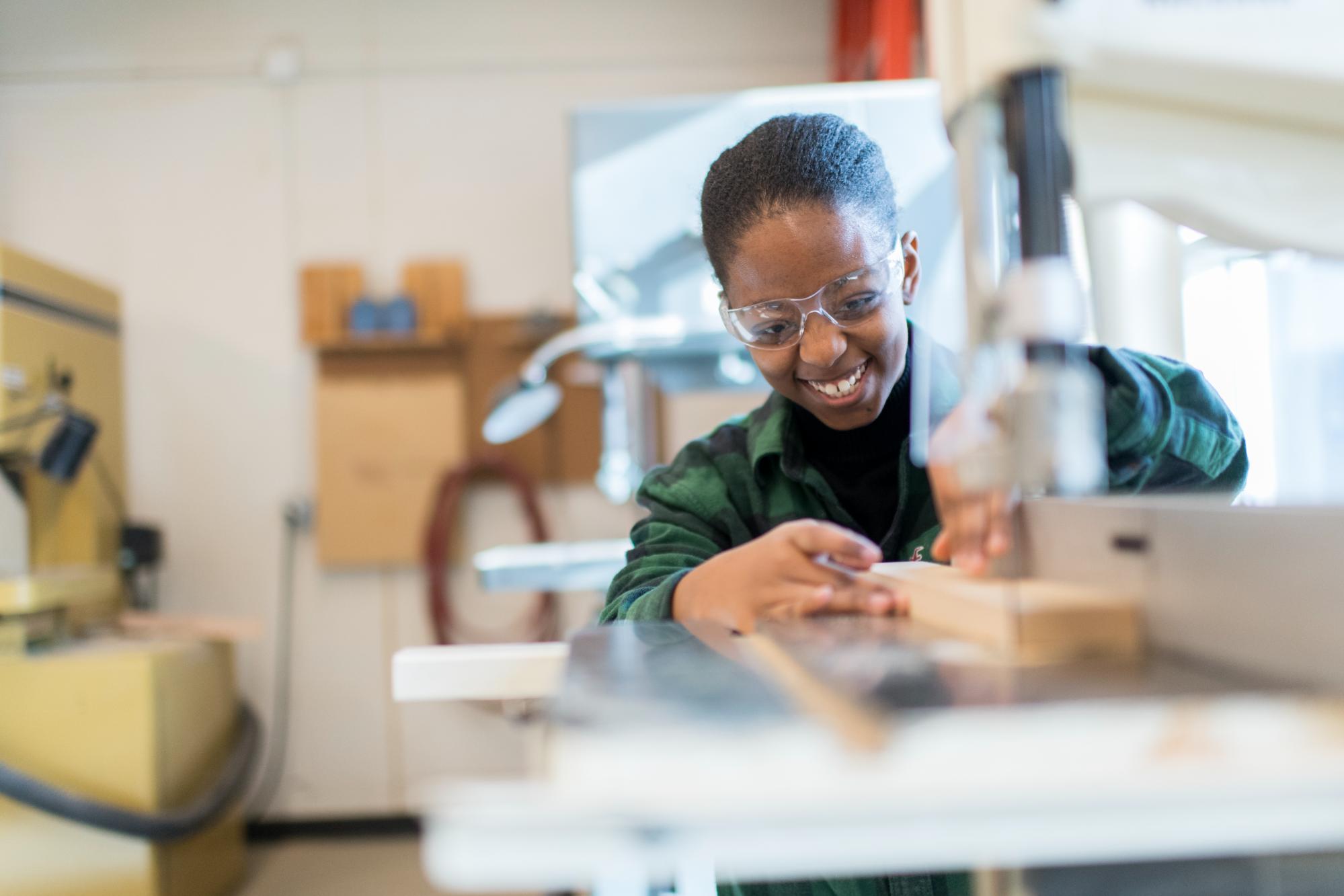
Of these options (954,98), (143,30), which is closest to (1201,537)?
(954,98)

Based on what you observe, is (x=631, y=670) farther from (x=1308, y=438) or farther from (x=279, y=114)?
(x=279, y=114)

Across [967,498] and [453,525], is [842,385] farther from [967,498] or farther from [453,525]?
[453,525]

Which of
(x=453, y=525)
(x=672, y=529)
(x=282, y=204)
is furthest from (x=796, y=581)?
(x=282, y=204)

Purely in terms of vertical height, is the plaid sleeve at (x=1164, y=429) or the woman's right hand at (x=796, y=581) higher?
the plaid sleeve at (x=1164, y=429)

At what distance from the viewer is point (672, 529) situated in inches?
45.7

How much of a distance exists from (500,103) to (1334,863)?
2934 millimetres

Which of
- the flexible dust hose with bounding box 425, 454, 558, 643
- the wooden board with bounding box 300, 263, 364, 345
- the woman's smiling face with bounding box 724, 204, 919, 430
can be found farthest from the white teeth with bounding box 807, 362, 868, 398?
the wooden board with bounding box 300, 263, 364, 345

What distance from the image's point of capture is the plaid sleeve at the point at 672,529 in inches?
42.3

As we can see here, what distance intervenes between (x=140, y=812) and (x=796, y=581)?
191 centimetres

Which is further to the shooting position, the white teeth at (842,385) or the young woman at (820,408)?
the white teeth at (842,385)

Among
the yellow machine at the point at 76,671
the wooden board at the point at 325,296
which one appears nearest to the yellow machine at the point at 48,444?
the yellow machine at the point at 76,671

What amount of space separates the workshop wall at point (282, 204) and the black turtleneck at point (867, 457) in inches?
76.1

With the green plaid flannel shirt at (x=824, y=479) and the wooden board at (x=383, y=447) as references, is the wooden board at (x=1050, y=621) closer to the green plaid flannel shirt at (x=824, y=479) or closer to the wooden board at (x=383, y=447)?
the green plaid flannel shirt at (x=824, y=479)

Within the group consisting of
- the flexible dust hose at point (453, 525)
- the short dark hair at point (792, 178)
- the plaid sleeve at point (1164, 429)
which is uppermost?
the short dark hair at point (792, 178)
